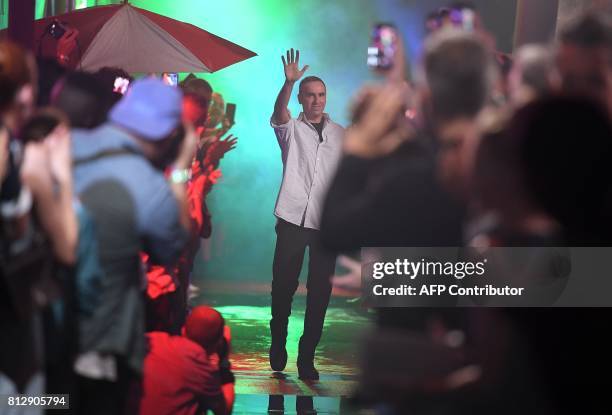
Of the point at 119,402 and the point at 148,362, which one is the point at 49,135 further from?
the point at 148,362

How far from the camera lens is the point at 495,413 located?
2982 millimetres

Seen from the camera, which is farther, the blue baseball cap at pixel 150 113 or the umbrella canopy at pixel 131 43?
the umbrella canopy at pixel 131 43

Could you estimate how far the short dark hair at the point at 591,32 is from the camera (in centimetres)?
315

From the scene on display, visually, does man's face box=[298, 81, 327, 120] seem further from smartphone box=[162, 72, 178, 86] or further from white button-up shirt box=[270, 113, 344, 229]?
smartphone box=[162, 72, 178, 86]

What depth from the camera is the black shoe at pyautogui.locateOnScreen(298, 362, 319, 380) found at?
286 inches

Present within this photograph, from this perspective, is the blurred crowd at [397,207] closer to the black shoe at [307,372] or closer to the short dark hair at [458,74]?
the short dark hair at [458,74]

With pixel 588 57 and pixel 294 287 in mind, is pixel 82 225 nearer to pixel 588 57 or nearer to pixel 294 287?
pixel 588 57

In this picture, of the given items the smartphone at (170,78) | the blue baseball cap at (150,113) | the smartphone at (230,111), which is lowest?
the blue baseball cap at (150,113)

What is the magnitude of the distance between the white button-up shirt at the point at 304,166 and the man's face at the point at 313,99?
0.05 m

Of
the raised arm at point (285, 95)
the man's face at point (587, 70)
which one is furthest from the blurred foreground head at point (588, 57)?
the raised arm at point (285, 95)

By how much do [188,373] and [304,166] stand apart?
9.92 feet

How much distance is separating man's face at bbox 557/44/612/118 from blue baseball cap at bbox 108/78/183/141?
3.93ft

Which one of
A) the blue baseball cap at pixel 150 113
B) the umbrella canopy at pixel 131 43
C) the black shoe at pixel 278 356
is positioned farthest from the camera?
the black shoe at pixel 278 356

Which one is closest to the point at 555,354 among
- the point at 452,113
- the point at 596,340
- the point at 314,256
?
the point at 596,340
